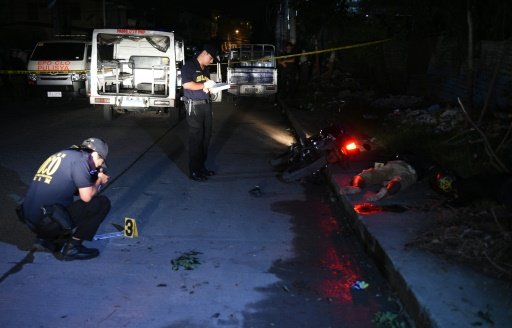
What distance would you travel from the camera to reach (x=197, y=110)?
793 cm

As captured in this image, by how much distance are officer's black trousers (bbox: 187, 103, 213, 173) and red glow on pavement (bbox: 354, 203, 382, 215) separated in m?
2.71

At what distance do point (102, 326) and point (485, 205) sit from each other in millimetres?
3967

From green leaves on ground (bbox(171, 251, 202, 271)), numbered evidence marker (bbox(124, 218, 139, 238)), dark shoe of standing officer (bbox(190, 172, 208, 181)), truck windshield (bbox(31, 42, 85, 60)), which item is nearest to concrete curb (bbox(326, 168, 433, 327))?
→ green leaves on ground (bbox(171, 251, 202, 271))

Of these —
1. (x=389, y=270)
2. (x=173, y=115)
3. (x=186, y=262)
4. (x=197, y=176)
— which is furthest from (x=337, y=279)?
(x=173, y=115)

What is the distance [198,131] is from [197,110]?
0.30m

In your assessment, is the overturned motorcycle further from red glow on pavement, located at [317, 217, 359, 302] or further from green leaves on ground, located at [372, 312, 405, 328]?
green leaves on ground, located at [372, 312, 405, 328]

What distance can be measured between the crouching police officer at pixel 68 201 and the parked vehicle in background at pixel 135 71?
7.76 meters

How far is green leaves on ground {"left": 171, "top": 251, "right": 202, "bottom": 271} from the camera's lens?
196 inches

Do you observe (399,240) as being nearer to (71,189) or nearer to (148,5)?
(71,189)

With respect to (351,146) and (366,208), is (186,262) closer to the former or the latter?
(366,208)

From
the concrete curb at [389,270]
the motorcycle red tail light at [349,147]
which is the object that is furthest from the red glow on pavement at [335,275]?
the motorcycle red tail light at [349,147]

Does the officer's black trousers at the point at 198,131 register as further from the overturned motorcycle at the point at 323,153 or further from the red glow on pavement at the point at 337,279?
the red glow on pavement at the point at 337,279

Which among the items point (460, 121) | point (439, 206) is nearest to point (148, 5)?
point (460, 121)

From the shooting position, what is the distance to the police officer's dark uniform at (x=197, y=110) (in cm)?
785
